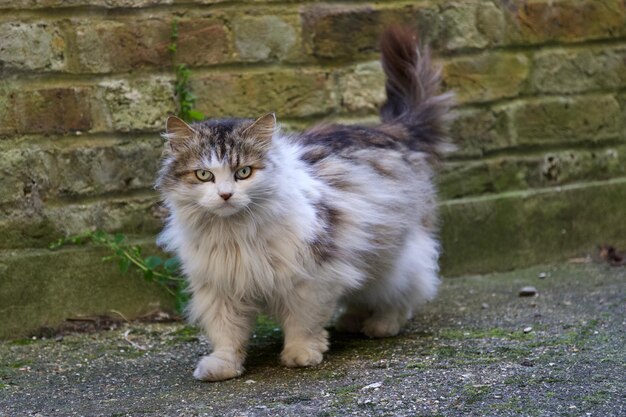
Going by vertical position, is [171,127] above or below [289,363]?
above

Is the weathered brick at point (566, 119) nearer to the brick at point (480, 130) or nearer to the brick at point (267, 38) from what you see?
the brick at point (480, 130)

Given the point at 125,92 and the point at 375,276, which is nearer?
the point at 375,276

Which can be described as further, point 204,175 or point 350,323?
point 350,323

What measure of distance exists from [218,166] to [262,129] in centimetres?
27

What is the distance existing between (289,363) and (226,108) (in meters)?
1.66

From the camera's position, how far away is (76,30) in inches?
194

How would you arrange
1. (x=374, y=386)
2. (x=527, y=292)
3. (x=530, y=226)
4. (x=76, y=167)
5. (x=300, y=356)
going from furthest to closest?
(x=530, y=226) < (x=527, y=292) < (x=76, y=167) < (x=300, y=356) < (x=374, y=386)

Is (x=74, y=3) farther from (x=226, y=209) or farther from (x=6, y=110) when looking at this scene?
(x=226, y=209)

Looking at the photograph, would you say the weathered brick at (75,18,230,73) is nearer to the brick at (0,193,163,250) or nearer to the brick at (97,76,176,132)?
the brick at (97,76,176,132)

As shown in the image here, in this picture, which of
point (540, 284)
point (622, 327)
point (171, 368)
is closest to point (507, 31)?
point (540, 284)

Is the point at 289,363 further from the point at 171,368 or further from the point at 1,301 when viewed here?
the point at 1,301

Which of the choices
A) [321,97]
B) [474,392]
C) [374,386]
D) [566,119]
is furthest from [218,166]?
[566,119]

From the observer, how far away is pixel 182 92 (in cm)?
512

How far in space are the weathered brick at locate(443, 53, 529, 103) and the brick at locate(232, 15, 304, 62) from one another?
3.09 ft
